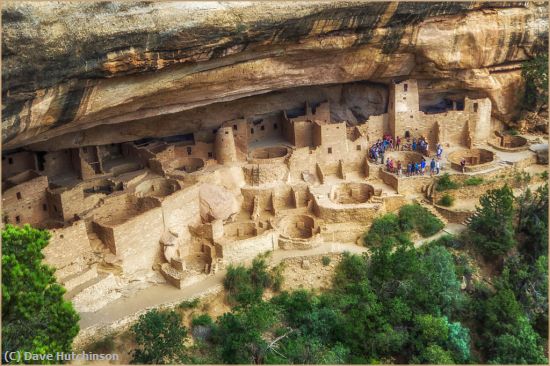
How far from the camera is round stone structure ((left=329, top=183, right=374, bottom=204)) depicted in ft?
59.2

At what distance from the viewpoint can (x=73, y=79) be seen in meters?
12.1

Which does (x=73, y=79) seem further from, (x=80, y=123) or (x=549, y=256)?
(x=549, y=256)

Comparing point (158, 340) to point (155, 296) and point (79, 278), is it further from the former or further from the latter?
point (79, 278)

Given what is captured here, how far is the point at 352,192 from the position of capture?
18.2 meters

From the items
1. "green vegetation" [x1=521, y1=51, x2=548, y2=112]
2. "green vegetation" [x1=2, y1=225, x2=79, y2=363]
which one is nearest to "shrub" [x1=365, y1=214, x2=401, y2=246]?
"green vegetation" [x1=521, y1=51, x2=548, y2=112]

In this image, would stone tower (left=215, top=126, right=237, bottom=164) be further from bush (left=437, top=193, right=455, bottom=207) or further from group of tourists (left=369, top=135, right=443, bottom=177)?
bush (left=437, top=193, right=455, bottom=207)

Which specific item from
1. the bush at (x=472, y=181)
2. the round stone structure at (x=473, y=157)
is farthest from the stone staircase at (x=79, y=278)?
the round stone structure at (x=473, y=157)

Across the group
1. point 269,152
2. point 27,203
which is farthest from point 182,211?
point 269,152

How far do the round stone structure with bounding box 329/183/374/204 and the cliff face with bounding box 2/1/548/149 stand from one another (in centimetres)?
317

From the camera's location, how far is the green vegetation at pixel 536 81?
20094 millimetres

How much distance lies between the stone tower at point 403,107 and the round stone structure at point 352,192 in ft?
9.25

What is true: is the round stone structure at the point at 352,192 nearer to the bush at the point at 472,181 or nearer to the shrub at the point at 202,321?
the bush at the point at 472,181

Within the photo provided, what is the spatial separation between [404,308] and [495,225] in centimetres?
375

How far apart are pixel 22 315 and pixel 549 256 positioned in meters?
12.7
